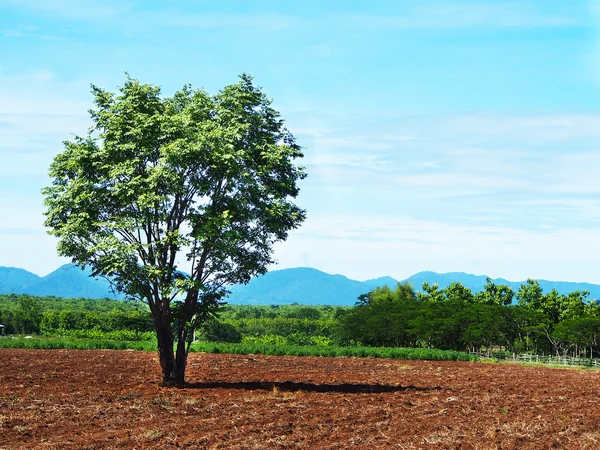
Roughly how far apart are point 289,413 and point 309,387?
1032 centimetres

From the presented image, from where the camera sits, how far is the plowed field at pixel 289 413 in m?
17.5

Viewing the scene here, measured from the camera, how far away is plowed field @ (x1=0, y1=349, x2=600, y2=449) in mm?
17500

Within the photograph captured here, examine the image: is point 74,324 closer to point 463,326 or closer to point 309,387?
point 463,326

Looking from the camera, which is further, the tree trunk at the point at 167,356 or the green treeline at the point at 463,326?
the green treeline at the point at 463,326

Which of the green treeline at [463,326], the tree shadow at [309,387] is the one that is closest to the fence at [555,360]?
the green treeline at [463,326]

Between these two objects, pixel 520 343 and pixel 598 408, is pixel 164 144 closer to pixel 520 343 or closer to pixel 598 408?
pixel 598 408

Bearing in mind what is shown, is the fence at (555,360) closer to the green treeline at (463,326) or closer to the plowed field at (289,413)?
the green treeline at (463,326)

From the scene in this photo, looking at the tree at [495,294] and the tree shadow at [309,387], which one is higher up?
the tree at [495,294]

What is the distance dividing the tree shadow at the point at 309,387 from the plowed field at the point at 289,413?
0.18ft

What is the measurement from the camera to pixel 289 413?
869 inches

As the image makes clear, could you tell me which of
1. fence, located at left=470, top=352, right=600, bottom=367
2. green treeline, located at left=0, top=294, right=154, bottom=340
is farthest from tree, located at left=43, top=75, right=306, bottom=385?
green treeline, located at left=0, top=294, right=154, bottom=340

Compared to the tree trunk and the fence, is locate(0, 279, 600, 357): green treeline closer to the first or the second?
the fence

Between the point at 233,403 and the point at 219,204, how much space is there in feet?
29.2

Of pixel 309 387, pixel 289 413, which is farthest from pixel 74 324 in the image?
pixel 289 413
